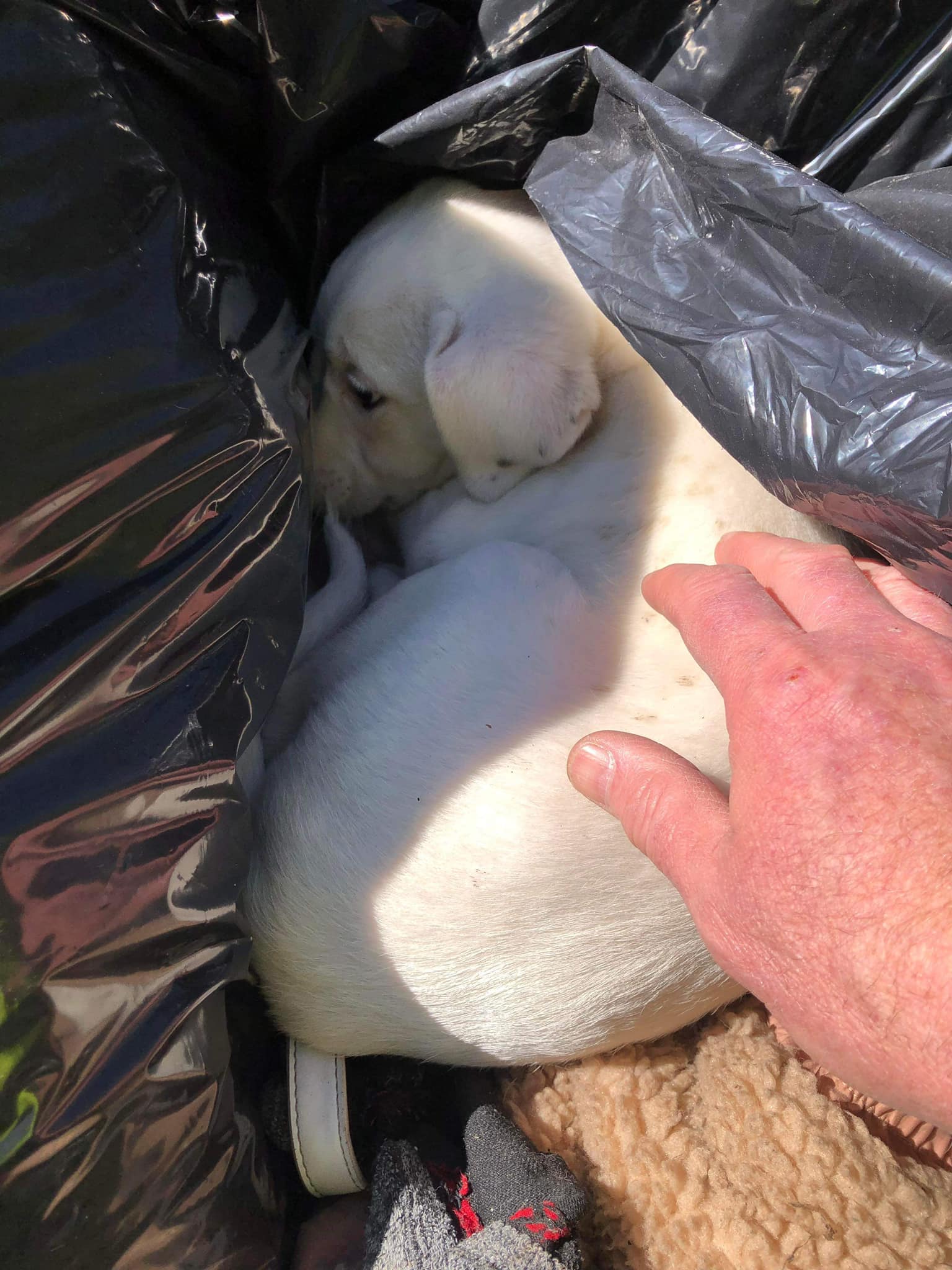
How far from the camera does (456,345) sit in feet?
4.02

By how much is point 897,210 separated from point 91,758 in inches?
42.2

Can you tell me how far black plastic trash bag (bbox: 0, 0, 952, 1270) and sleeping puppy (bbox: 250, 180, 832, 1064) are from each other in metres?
0.12

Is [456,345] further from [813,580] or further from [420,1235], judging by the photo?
[420,1235]

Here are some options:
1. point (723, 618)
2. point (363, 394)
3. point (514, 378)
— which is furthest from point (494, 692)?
point (363, 394)

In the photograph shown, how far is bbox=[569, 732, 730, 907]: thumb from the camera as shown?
0.80 m

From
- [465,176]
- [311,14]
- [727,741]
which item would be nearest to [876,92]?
[465,176]

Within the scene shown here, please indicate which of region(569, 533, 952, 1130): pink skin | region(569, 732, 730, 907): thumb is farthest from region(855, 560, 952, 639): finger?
region(569, 732, 730, 907): thumb

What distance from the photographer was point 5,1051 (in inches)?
29.8

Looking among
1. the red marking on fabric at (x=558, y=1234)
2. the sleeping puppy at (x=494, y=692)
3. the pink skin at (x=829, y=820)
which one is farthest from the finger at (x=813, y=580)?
the red marking on fabric at (x=558, y=1234)

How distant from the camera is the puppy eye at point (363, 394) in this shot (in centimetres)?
137

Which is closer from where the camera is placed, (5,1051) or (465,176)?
(5,1051)

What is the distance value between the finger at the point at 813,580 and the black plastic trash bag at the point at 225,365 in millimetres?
51

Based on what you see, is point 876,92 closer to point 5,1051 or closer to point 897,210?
point 897,210

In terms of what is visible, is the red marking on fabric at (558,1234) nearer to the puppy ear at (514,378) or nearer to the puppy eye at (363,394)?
the puppy ear at (514,378)
